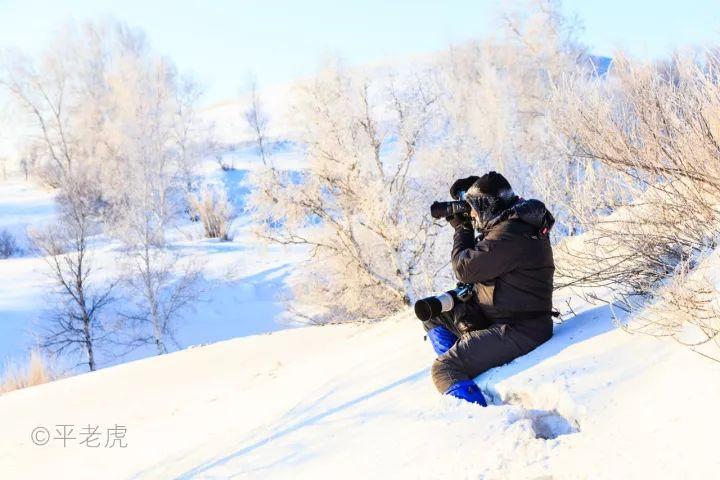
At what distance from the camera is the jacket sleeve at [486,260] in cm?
355

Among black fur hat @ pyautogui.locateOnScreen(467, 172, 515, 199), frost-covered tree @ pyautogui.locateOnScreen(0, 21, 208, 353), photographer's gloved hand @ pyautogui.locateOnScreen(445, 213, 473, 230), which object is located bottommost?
photographer's gloved hand @ pyautogui.locateOnScreen(445, 213, 473, 230)

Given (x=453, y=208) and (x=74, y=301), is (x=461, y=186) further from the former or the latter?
(x=74, y=301)

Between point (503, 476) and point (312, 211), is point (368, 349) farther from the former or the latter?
point (312, 211)

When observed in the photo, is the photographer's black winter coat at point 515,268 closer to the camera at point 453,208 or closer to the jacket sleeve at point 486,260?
the jacket sleeve at point 486,260

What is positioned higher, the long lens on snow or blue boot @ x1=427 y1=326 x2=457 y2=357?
the long lens on snow

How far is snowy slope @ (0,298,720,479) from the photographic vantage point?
2.55 m

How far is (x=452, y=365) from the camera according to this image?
3584 millimetres

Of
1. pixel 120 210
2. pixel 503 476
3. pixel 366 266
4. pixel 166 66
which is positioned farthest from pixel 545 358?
pixel 166 66

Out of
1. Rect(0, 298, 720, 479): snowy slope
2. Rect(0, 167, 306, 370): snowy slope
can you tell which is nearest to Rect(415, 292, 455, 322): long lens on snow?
Rect(0, 298, 720, 479): snowy slope

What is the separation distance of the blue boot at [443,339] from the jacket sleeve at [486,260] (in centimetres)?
50

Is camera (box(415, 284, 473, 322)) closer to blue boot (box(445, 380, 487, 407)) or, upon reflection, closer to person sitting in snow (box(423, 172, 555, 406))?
person sitting in snow (box(423, 172, 555, 406))

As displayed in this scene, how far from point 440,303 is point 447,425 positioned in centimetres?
87

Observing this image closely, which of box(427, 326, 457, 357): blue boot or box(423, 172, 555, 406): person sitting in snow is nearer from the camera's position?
box(423, 172, 555, 406): person sitting in snow

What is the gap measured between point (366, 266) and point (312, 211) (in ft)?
6.10
